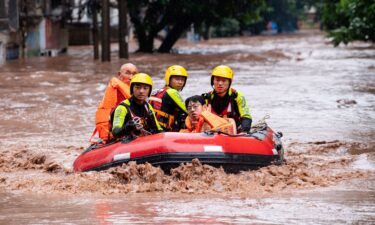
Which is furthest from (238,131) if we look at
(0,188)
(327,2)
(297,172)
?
(327,2)

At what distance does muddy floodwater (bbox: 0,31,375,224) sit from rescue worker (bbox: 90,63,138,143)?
78cm

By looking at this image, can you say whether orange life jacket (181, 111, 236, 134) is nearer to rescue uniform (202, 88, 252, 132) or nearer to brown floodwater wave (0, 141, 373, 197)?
rescue uniform (202, 88, 252, 132)

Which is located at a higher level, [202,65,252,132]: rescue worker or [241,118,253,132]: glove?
[202,65,252,132]: rescue worker

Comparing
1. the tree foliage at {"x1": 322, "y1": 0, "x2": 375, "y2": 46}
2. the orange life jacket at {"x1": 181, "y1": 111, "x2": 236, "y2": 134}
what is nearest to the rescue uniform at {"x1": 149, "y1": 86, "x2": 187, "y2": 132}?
the orange life jacket at {"x1": 181, "y1": 111, "x2": 236, "y2": 134}

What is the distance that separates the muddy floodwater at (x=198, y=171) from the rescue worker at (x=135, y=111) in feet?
1.81

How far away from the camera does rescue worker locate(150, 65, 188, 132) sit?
11.4 metres

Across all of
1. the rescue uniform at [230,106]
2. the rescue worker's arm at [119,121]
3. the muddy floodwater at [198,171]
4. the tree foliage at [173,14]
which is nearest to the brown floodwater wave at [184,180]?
the muddy floodwater at [198,171]

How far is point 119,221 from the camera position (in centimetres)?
838

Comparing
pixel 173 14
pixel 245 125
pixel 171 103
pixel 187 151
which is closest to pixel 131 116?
pixel 171 103

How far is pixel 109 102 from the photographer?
12.0 m

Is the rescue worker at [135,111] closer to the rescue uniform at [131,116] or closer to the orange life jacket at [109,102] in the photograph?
the rescue uniform at [131,116]

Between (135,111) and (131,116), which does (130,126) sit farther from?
(135,111)

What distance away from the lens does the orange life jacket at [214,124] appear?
10.9 metres

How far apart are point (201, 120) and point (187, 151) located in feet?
2.93
